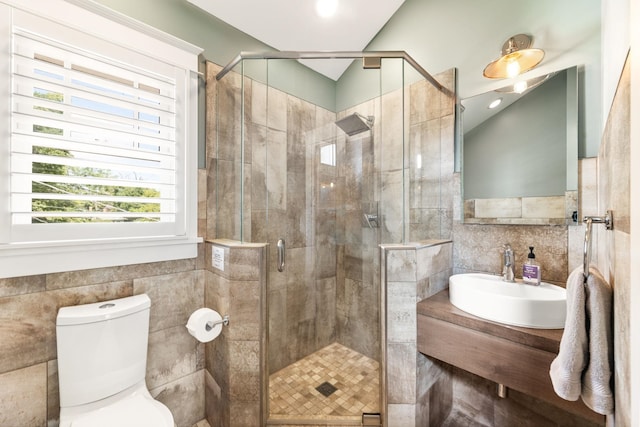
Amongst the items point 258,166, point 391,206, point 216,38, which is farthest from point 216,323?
point 216,38

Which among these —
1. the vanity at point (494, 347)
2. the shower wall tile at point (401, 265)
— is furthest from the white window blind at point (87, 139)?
the vanity at point (494, 347)

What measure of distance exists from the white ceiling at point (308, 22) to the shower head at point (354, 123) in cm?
31

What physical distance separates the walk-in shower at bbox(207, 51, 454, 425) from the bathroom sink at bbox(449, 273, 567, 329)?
380mm

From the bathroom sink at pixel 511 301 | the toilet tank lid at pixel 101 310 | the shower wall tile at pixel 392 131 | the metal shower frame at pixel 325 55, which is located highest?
the metal shower frame at pixel 325 55

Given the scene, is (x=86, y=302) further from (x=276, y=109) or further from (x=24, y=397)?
(x=276, y=109)

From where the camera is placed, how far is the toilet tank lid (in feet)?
3.83

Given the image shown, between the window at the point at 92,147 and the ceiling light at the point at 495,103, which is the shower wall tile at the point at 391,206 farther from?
the window at the point at 92,147

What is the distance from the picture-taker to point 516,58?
1481 millimetres

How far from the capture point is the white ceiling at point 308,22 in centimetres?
175

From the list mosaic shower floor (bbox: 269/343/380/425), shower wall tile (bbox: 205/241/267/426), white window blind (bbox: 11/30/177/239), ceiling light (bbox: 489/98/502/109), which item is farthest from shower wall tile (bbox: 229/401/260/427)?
ceiling light (bbox: 489/98/502/109)

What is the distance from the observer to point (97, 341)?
3.94ft

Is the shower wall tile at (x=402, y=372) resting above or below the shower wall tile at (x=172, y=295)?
below

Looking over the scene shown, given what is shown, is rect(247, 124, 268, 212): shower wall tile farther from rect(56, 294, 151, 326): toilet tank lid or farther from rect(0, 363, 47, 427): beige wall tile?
rect(0, 363, 47, 427): beige wall tile

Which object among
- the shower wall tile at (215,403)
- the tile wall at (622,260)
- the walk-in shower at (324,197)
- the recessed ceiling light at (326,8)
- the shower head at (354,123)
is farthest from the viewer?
the shower head at (354,123)
